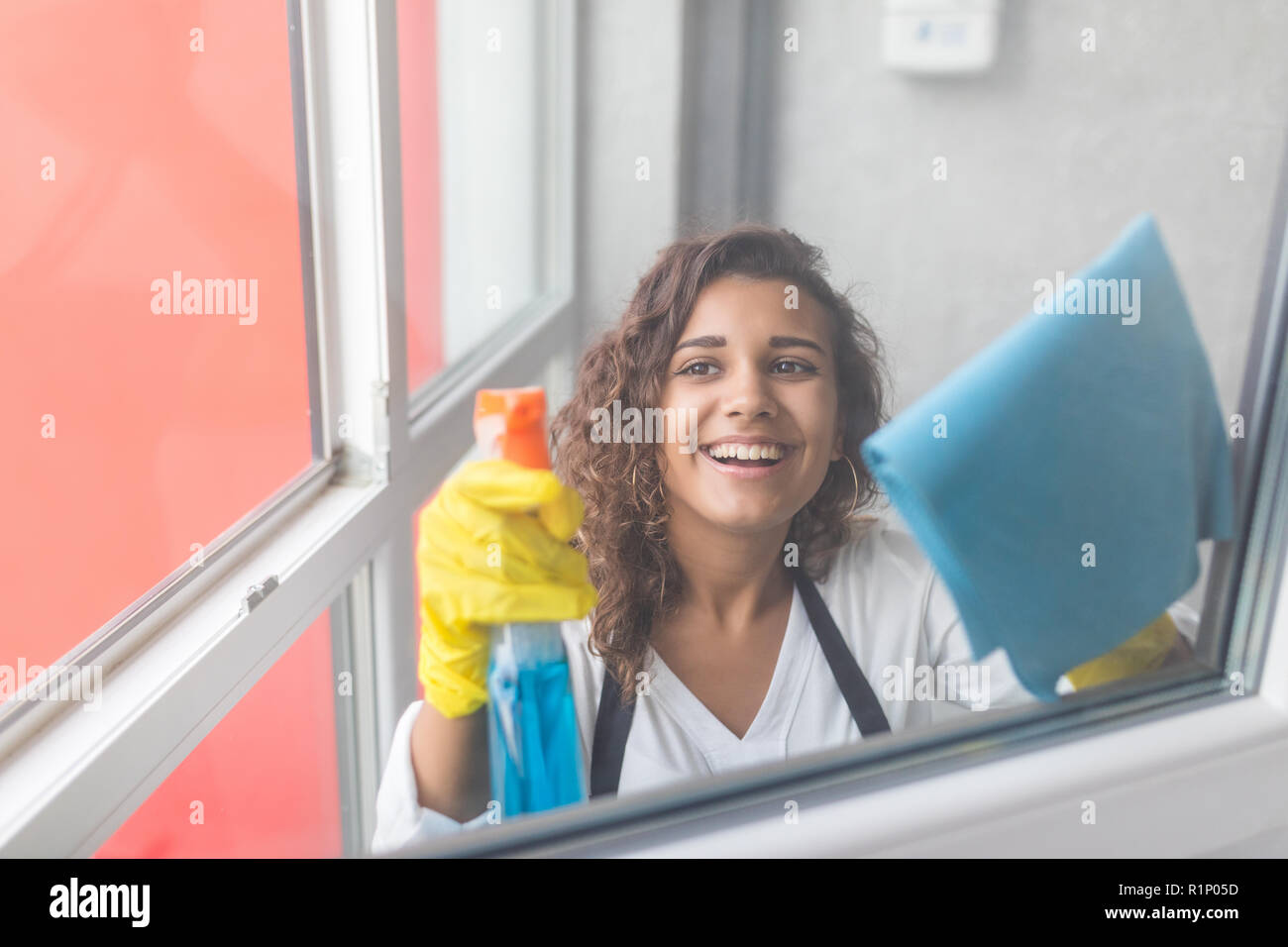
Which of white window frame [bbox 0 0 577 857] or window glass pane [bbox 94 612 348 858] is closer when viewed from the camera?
white window frame [bbox 0 0 577 857]

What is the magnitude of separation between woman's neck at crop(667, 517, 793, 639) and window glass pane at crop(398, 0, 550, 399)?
502 mm

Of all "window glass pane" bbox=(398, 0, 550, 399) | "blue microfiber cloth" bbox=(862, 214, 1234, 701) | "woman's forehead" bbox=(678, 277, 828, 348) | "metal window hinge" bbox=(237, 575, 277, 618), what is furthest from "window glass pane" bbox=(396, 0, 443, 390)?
"blue microfiber cloth" bbox=(862, 214, 1234, 701)

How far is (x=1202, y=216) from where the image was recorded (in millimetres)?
1257

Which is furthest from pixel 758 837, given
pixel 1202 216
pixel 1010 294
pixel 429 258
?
pixel 1010 294

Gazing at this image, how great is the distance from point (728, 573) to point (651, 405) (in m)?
0.18

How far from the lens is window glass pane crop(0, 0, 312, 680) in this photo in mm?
544

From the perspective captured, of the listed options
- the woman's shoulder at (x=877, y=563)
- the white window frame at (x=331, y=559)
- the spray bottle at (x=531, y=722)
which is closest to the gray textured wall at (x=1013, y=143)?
the woman's shoulder at (x=877, y=563)

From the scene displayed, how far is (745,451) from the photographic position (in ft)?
2.33

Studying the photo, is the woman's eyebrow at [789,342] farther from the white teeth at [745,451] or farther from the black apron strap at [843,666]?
the black apron strap at [843,666]

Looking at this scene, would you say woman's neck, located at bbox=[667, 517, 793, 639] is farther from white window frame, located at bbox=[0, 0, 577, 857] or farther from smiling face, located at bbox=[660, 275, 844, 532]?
white window frame, located at bbox=[0, 0, 577, 857]

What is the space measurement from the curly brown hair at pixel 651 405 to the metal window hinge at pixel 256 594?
269 mm

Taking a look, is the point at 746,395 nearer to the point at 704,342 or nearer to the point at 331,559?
the point at 704,342

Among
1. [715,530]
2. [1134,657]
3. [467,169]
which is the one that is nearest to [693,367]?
[715,530]
